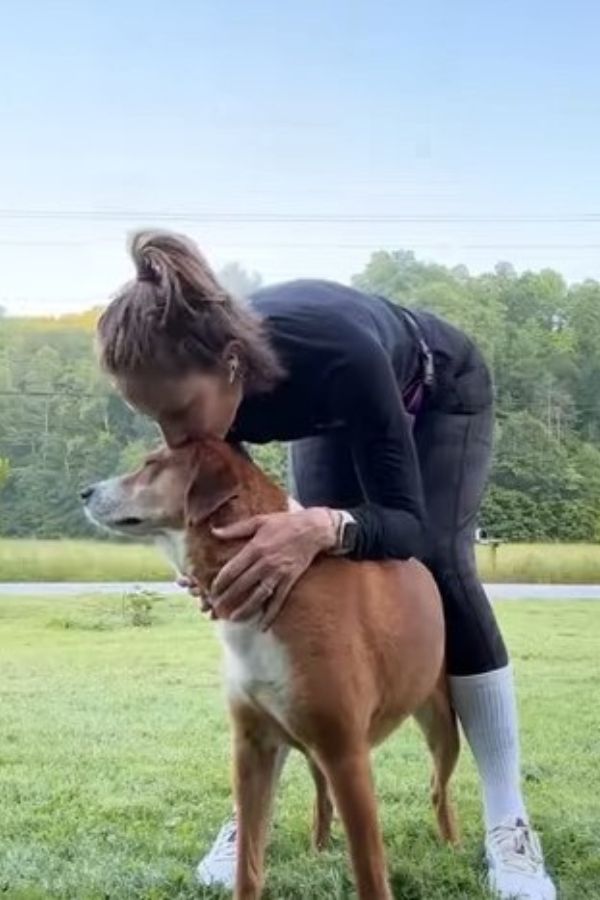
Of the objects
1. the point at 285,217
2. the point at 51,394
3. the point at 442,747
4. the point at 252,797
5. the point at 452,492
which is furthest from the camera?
the point at 285,217

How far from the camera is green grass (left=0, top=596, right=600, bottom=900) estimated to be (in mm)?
1509

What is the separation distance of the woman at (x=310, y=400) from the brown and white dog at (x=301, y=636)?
2cm

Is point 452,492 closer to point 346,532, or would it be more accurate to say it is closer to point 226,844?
point 346,532

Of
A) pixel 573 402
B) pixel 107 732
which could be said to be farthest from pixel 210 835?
pixel 573 402

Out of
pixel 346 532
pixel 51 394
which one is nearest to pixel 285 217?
pixel 51 394

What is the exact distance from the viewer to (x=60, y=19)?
81.7 inches

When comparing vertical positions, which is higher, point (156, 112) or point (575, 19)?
point (575, 19)

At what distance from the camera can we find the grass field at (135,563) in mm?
1896

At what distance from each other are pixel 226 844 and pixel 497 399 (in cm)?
72

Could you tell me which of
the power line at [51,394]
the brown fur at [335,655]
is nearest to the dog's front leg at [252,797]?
the brown fur at [335,655]

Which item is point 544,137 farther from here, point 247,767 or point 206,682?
point 247,767

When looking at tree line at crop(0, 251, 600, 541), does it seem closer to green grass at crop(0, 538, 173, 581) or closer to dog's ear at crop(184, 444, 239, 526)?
green grass at crop(0, 538, 173, 581)

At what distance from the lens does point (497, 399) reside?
188 centimetres

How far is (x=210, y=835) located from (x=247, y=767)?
1.30ft
